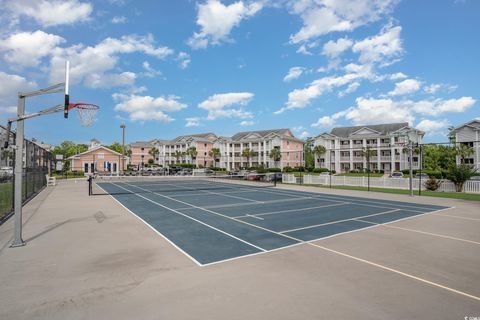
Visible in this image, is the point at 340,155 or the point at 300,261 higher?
the point at 340,155

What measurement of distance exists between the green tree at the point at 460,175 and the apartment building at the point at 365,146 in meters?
37.7

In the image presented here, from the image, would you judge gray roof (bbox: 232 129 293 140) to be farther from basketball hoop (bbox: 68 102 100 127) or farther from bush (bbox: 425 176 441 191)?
basketball hoop (bbox: 68 102 100 127)

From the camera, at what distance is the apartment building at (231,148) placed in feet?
258

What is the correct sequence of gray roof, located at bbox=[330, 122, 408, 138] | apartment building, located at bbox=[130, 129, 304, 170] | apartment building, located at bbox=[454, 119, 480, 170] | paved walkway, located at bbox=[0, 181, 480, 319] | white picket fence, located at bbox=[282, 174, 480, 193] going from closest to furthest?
1. paved walkway, located at bbox=[0, 181, 480, 319]
2. white picket fence, located at bbox=[282, 174, 480, 193]
3. apartment building, located at bbox=[454, 119, 480, 170]
4. gray roof, located at bbox=[330, 122, 408, 138]
5. apartment building, located at bbox=[130, 129, 304, 170]

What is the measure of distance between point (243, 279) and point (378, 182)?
28298 millimetres

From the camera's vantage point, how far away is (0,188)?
70.8 feet

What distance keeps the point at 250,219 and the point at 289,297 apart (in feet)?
26.1

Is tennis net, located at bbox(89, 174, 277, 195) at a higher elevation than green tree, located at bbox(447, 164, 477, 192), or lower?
lower

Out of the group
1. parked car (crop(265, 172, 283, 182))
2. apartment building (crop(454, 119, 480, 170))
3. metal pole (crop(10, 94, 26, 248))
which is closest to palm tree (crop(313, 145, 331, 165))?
apartment building (crop(454, 119, 480, 170))

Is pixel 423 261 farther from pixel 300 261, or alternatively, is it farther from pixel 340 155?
pixel 340 155

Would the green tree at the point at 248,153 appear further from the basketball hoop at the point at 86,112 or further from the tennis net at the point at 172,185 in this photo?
the basketball hoop at the point at 86,112

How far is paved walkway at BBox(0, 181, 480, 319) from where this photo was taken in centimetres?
491

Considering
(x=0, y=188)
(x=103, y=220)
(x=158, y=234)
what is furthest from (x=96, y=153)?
(x=158, y=234)

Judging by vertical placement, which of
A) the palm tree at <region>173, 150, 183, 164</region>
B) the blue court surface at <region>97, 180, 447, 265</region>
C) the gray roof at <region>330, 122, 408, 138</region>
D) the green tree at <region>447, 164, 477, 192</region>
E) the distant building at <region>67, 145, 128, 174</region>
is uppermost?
the gray roof at <region>330, 122, 408, 138</region>
